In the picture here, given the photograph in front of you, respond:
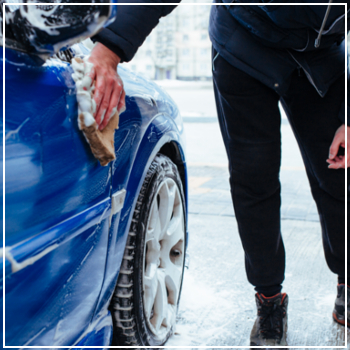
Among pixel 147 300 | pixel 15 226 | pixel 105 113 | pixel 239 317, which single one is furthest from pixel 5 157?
pixel 239 317

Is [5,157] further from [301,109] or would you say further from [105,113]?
[301,109]

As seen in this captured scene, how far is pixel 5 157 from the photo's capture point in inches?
29.0

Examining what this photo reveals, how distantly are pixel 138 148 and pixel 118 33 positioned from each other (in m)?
0.36

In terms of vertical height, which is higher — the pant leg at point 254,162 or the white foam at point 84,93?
the white foam at point 84,93

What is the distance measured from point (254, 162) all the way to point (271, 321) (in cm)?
65

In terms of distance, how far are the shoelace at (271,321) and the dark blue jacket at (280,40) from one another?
826 mm

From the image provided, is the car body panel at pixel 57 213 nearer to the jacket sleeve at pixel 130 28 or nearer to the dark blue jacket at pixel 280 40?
the jacket sleeve at pixel 130 28

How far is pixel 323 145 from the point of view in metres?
1.72

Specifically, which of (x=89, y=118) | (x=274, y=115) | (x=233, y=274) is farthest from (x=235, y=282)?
(x=89, y=118)

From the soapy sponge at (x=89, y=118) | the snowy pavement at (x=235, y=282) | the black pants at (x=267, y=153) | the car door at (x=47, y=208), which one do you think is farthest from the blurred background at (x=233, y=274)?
the car door at (x=47, y=208)

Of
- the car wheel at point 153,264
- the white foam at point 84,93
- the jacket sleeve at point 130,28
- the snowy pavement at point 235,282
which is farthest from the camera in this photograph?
the snowy pavement at point 235,282

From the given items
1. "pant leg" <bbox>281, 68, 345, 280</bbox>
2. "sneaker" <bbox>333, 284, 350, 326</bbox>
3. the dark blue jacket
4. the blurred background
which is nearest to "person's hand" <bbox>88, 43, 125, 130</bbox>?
the blurred background

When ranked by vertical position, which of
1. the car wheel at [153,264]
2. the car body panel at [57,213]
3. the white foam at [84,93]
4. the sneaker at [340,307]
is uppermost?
the white foam at [84,93]

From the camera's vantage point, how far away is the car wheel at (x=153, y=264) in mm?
1362
